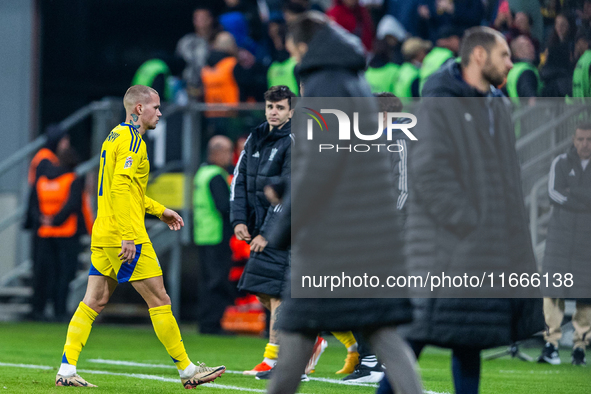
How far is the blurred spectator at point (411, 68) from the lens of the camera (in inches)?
488

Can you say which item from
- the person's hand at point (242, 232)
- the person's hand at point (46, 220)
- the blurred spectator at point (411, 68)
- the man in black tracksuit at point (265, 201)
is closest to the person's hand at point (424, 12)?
the blurred spectator at point (411, 68)

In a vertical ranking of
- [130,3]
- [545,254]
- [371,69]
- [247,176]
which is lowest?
[545,254]

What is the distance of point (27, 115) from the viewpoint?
1709 centimetres

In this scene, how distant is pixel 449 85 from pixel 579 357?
5862mm

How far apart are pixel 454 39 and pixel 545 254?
3.78 metres

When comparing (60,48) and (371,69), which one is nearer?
(371,69)

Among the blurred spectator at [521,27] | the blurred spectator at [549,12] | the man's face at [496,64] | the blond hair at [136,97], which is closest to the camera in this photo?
the man's face at [496,64]

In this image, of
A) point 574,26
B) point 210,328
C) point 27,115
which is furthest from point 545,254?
point 27,115

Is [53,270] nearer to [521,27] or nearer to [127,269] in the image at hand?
[521,27]

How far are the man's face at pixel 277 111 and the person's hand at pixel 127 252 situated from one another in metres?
1.86

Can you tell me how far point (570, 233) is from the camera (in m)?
9.81

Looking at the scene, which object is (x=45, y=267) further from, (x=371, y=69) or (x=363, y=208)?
(x=363, y=208)

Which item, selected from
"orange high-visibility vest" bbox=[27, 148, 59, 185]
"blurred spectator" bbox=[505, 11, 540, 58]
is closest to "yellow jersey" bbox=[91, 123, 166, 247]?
"blurred spectator" bbox=[505, 11, 540, 58]

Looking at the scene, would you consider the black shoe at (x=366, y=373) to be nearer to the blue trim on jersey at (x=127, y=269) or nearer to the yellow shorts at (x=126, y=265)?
the yellow shorts at (x=126, y=265)
